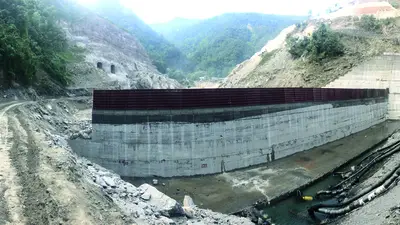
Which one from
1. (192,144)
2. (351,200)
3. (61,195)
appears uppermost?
(192,144)

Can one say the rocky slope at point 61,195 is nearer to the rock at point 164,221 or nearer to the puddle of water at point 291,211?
the rock at point 164,221

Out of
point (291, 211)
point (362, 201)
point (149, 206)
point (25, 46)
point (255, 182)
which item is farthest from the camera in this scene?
point (25, 46)

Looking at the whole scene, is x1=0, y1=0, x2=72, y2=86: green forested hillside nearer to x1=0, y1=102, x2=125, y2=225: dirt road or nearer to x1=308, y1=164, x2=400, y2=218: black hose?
x1=0, y1=102, x2=125, y2=225: dirt road

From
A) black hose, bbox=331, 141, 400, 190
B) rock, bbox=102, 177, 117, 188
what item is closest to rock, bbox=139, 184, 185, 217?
rock, bbox=102, 177, 117, 188

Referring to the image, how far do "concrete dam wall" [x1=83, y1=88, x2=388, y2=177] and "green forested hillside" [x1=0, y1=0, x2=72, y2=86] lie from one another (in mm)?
10727

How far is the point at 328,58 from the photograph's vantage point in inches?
1753

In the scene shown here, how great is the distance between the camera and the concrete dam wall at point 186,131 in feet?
61.6

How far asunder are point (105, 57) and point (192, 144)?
4438 cm

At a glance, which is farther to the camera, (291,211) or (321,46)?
(321,46)

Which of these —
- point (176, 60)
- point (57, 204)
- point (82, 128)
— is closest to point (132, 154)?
point (82, 128)

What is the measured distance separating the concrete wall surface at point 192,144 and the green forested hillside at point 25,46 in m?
11.5

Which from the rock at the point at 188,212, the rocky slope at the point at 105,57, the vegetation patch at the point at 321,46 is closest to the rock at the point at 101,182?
the rock at the point at 188,212

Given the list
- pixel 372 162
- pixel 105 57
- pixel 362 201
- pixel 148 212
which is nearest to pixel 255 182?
pixel 362 201

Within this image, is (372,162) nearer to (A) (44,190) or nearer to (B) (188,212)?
(B) (188,212)
